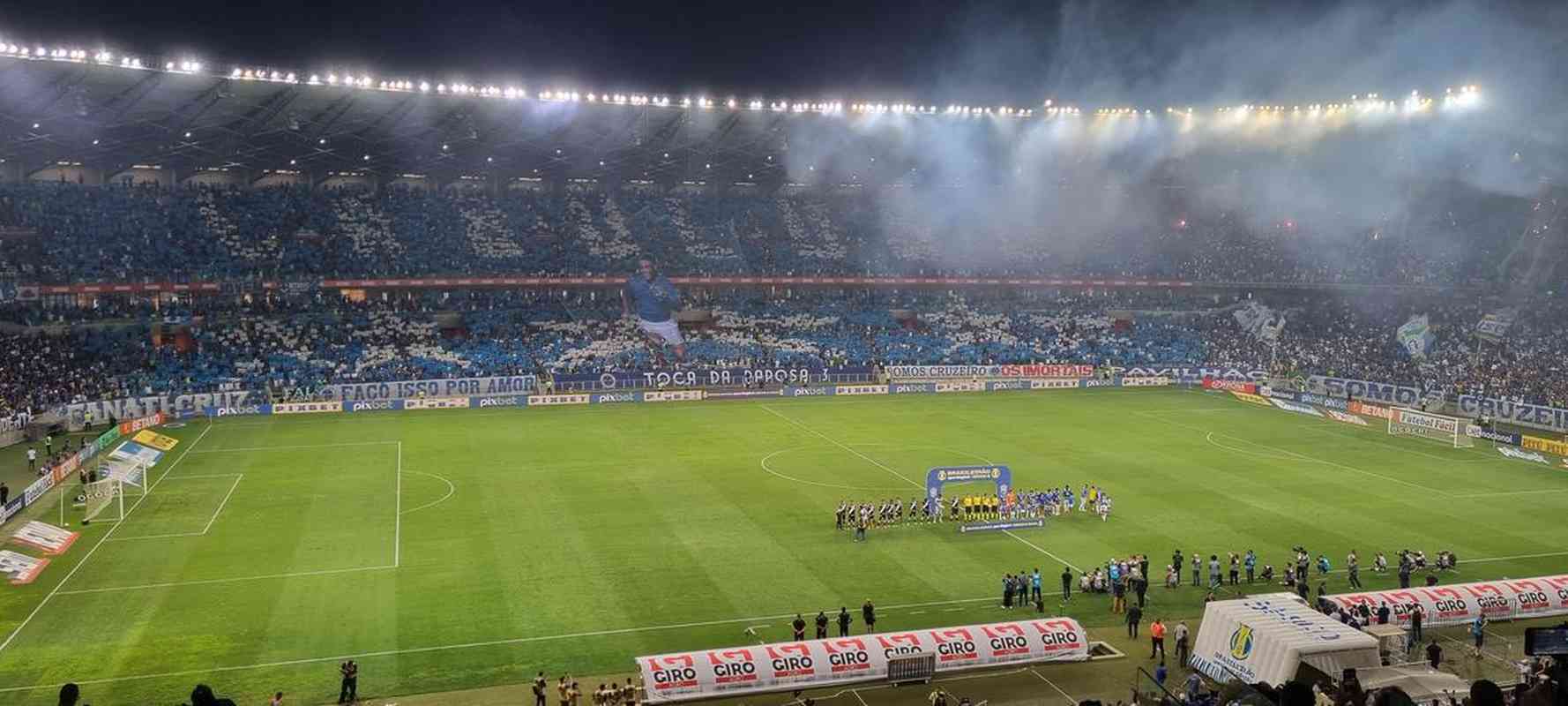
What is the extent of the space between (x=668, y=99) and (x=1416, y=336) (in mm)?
55319

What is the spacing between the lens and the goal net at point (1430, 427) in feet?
185

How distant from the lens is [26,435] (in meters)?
Result: 54.2

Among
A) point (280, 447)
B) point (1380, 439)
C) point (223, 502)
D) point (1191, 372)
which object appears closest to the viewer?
point (223, 502)

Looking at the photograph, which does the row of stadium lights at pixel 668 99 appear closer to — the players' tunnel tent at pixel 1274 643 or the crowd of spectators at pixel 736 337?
the crowd of spectators at pixel 736 337

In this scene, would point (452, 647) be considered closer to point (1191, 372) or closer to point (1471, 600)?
point (1471, 600)

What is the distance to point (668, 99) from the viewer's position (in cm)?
7725

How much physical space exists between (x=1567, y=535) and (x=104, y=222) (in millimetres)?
81172

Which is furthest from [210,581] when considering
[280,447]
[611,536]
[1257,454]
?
[1257,454]

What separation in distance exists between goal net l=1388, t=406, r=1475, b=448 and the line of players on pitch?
2583 centimetres

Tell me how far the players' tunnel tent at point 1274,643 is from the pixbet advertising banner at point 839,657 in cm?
296

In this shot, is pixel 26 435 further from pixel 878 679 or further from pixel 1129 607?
pixel 1129 607

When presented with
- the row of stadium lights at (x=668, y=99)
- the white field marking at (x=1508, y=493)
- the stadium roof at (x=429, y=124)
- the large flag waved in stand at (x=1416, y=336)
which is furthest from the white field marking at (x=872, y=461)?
the large flag waved in stand at (x=1416, y=336)

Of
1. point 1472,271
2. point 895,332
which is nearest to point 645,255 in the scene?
point 895,332

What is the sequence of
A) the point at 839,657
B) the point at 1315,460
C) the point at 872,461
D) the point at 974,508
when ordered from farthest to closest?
the point at 1315,460, the point at 872,461, the point at 974,508, the point at 839,657
